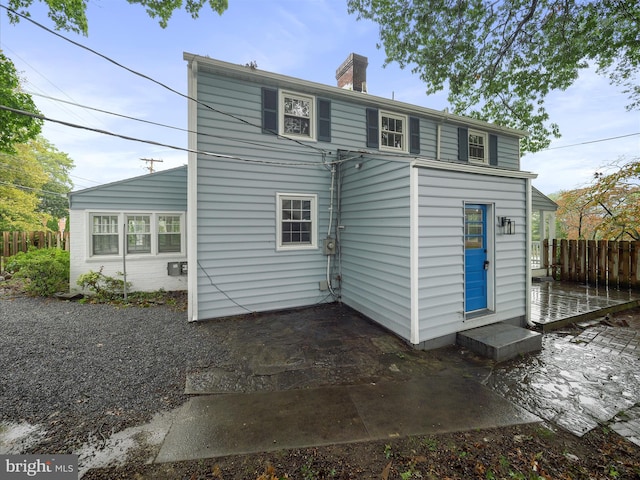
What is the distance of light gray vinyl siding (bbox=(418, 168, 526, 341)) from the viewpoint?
13.9ft

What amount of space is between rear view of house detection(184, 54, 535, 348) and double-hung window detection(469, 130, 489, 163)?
2.73m

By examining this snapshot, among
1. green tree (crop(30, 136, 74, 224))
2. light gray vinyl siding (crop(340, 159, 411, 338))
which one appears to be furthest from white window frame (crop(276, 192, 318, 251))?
green tree (crop(30, 136, 74, 224))

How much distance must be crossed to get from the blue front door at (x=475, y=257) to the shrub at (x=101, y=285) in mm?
8365

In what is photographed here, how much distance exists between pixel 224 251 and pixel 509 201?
18.7 feet

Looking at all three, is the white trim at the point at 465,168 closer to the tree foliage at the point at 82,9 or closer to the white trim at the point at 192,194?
the white trim at the point at 192,194

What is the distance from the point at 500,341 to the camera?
4023 mm

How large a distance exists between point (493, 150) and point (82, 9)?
11.6 m

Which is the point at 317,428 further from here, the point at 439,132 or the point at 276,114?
the point at 439,132

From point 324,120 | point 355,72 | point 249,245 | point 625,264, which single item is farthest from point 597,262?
point 249,245

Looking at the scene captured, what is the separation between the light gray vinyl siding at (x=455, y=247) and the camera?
13.9 feet

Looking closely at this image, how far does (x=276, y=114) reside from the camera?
586 cm

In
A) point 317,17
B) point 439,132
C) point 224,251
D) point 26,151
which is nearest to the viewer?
point 224,251

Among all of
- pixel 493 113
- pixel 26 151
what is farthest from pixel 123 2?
pixel 26 151

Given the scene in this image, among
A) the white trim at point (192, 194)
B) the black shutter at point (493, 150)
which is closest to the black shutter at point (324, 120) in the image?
the white trim at point (192, 194)
